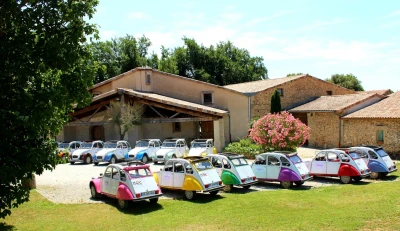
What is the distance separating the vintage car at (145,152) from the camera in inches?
905

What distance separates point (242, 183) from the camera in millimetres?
14266

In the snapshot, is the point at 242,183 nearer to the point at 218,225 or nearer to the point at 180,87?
the point at 218,225

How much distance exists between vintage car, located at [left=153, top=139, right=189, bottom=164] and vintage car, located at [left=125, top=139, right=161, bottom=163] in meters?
0.61

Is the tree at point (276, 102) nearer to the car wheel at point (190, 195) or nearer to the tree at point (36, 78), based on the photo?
the car wheel at point (190, 195)

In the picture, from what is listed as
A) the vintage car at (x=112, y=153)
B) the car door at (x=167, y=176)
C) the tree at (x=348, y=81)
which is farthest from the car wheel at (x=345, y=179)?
the tree at (x=348, y=81)

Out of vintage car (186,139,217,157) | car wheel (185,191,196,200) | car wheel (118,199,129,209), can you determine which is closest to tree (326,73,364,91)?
vintage car (186,139,217,157)

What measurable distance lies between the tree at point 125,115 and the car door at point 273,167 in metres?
13.7

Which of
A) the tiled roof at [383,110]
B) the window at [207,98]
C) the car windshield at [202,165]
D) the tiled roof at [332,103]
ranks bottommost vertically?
the car windshield at [202,165]

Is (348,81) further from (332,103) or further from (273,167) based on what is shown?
(273,167)

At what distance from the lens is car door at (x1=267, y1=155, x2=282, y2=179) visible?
15.3m

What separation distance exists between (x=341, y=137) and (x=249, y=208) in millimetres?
17557

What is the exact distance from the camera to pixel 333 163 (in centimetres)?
1614

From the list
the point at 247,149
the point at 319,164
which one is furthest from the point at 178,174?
the point at 247,149

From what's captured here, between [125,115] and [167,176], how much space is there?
1356 centimetres
